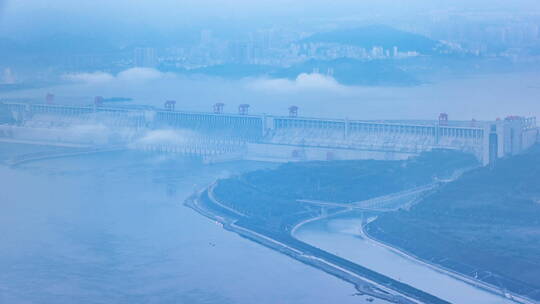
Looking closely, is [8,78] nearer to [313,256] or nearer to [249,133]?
[249,133]

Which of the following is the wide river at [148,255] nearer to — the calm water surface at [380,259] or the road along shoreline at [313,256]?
the calm water surface at [380,259]

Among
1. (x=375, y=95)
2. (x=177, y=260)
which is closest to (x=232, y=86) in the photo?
(x=375, y=95)

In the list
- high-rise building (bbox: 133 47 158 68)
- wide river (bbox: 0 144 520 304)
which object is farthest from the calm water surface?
high-rise building (bbox: 133 47 158 68)

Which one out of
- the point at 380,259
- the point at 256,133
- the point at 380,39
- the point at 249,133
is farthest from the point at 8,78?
the point at 380,259

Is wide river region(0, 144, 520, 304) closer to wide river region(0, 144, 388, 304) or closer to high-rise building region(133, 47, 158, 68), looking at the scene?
wide river region(0, 144, 388, 304)

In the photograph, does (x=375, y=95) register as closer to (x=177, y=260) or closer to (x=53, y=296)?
(x=177, y=260)
